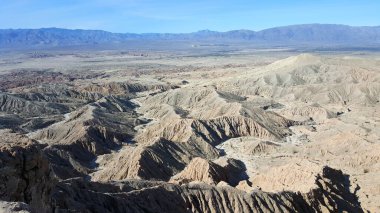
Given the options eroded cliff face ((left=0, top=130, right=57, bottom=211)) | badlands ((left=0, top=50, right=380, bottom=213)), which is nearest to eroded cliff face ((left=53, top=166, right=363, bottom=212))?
badlands ((left=0, top=50, right=380, bottom=213))

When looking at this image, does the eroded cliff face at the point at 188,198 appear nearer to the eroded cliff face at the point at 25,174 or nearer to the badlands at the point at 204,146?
the badlands at the point at 204,146

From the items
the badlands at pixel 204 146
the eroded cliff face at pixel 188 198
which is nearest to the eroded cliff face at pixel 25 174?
the badlands at pixel 204 146

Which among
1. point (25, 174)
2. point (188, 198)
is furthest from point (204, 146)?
point (25, 174)

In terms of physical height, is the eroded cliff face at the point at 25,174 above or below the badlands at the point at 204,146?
above

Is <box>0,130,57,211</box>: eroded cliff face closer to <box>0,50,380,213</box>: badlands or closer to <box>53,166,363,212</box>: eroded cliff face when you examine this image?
<box>0,50,380,213</box>: badlands

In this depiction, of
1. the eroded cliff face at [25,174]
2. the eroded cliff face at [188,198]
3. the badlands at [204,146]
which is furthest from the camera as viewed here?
the badlands at [204,146]

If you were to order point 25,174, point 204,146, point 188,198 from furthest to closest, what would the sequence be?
point 204,146
point 188,198
point 25,174

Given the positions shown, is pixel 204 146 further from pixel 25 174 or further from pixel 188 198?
pixel 25 174

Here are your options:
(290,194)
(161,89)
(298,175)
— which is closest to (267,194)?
(290,194)
